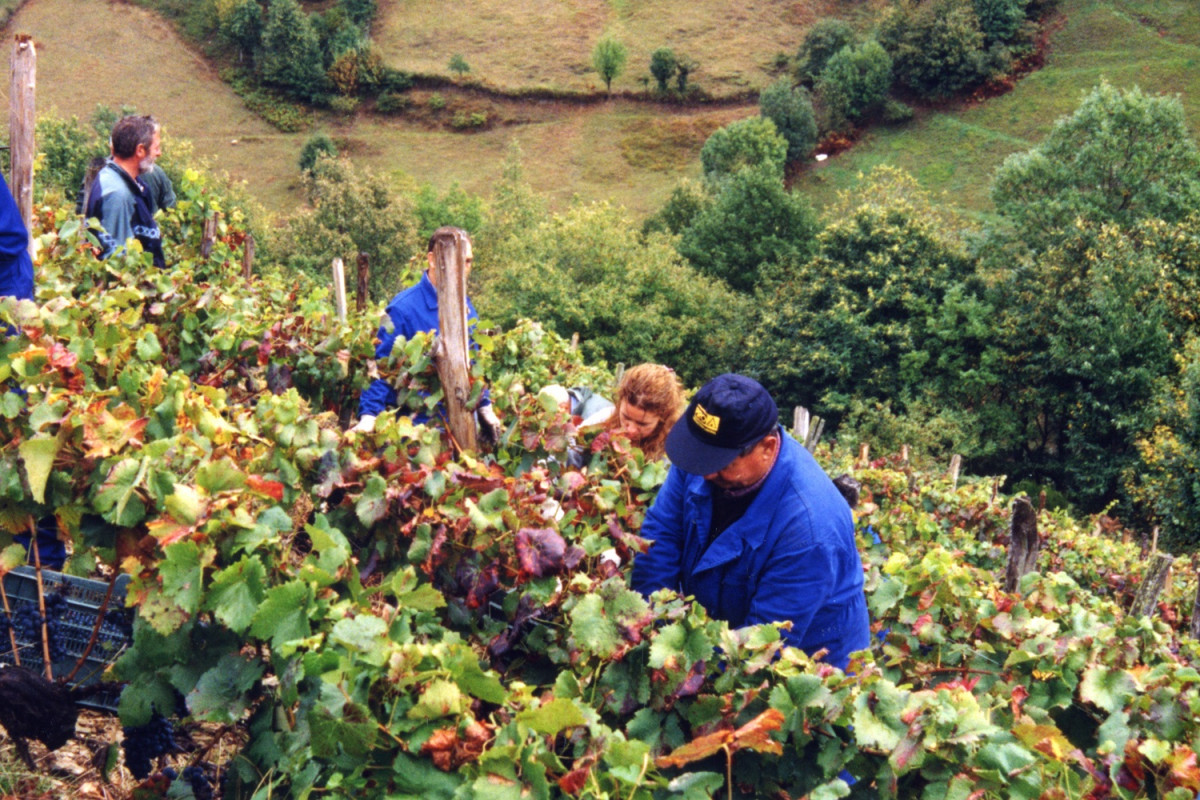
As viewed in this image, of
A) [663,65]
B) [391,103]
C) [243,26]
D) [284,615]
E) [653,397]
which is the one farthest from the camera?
[243,26]

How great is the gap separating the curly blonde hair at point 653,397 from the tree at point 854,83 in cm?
6059

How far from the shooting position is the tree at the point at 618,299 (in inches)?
1497

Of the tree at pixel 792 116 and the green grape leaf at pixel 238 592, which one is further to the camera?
the tree at pixel 792 116

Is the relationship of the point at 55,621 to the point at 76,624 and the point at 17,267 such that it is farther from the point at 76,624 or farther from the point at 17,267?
the point at 17,267

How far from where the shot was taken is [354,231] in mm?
43688

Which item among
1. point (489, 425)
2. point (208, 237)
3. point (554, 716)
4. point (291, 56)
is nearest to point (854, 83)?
point (291, 56)

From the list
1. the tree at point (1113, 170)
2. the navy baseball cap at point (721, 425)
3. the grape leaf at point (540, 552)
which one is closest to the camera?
the navy baseball cap at point (721, 425)

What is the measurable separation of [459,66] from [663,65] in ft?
48.6

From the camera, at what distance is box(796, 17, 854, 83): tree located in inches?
2584

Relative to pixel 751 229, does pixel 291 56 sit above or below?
above

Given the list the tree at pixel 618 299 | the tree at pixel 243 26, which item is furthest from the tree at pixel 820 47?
the tree at pixel 243 26

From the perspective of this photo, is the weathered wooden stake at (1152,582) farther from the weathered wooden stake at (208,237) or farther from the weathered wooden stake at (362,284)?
the weathered wooden stake at (208,237)

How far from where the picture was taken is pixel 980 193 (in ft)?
163

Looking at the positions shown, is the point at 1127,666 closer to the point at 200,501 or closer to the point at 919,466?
the point at 200,501
